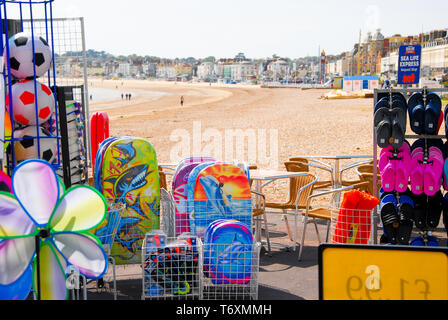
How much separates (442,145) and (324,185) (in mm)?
2075

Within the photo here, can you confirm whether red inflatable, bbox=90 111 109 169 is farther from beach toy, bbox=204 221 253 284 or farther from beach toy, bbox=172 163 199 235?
beach toy, bbox=204 221 253 284

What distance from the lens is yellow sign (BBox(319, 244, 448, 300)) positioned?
2016 millimetres

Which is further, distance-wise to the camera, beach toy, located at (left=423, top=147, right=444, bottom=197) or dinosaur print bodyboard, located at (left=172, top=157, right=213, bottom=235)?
beach toy, located at (left=423, top=147, right=444, bottom=197)

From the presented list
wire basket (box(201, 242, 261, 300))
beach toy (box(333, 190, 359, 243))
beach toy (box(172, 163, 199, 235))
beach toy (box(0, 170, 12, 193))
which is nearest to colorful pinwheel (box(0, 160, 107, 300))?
beach toy (box(0, 170, 12, 193))

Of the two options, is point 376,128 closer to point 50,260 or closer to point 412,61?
point 50,260

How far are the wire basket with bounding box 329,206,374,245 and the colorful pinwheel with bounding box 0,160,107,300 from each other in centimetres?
271

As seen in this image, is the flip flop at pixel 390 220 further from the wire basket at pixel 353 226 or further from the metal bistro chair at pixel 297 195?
the metal bistro chair at pixel 297 195

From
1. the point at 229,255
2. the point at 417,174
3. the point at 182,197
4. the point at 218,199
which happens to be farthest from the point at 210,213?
the point at 417,174

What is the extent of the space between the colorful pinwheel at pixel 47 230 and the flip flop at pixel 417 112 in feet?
11.5

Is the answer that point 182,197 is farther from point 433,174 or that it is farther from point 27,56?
point 433,174

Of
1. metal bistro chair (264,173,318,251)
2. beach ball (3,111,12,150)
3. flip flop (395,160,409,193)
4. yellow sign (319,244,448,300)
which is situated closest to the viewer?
yellow sign (319,244,448,300)

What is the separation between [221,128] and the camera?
2266 cm

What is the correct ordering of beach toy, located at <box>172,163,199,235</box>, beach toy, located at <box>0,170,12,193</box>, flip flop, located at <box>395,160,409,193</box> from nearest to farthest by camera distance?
beach toy, located at <box>0,170,12,193</box>, beach toy, located at <box>172,163,199,235</box>, flip flop, located at <box>395,160,409,193</box>
